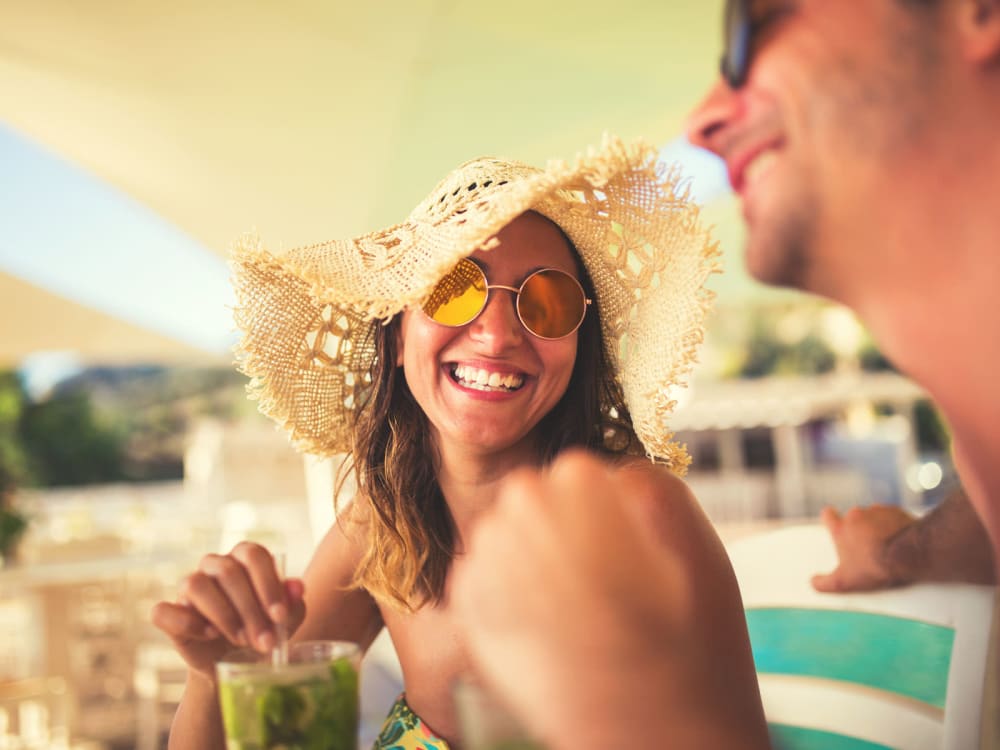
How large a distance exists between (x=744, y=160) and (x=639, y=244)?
969mm

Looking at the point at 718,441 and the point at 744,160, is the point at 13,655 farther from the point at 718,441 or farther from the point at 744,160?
the point at 718,441

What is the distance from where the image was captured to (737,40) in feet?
2.06

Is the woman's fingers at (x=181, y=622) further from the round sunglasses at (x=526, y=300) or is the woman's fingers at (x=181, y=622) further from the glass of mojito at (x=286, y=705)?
the round sunglasses at (x=526, y=300)

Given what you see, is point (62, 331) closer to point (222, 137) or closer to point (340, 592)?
point (222, 137)

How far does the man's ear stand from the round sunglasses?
991 mm

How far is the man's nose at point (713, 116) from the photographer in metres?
0.65

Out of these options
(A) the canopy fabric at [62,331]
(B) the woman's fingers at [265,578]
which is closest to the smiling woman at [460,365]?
(B) the woman's fingers at [265,578]

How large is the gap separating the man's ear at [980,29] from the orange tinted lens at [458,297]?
3.26 ft

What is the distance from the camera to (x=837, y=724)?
1.57m

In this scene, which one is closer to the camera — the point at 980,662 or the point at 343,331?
the point at 980,662

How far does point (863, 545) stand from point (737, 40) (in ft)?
3.65

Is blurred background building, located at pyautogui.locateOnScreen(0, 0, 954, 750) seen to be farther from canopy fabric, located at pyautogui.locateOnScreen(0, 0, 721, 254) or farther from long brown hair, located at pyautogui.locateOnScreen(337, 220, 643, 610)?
long brown hair, located at pyautogui.locateOnScreen(337, 220, 643, 610)

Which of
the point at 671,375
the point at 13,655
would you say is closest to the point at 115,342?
the point at 13,655

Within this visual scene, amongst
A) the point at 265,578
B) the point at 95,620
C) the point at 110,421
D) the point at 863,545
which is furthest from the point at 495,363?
the point at 110,421
